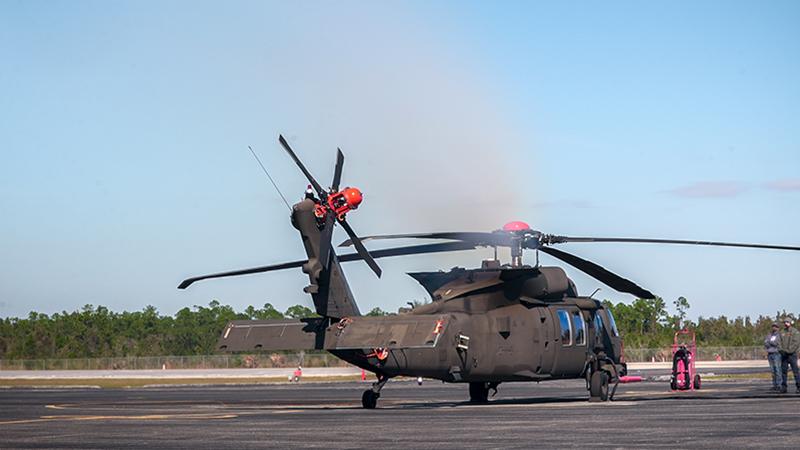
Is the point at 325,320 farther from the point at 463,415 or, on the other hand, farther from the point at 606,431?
the point at 606,431

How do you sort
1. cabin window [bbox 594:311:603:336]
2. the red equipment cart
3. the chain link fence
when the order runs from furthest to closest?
1. the chain link fence
2. the red equipment cart
3. cabin window [bbox 594:311:603:336]

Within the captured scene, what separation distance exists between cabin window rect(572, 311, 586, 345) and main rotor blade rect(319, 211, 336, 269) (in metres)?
8.77

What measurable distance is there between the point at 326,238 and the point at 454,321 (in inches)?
174

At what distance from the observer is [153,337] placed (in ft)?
456

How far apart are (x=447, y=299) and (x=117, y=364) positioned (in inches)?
3213

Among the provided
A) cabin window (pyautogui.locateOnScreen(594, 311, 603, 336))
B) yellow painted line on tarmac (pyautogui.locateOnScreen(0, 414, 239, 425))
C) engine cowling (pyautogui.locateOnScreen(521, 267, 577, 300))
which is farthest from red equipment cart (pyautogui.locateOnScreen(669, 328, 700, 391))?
yellow painted line on tarmac (pyautogui.locateOnScreen(0, 414, 239, 425))

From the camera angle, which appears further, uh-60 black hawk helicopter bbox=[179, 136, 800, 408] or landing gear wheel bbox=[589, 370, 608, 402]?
landing gear wheel bbox=[589, 370, 608, 402]

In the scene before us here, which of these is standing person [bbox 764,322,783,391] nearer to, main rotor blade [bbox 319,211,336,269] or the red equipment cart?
the red equipment cart

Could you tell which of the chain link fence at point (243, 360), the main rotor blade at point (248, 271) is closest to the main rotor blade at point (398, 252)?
the main rotor blade at point (248, 271)

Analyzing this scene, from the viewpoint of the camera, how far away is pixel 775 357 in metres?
38.0

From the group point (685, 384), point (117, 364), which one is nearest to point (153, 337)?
point (117, 364)

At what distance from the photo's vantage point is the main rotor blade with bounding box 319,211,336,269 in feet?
102

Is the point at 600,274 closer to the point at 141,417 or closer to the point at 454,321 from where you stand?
the point at 454,321

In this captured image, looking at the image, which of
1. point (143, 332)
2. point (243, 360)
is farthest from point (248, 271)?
point (143, 332)
